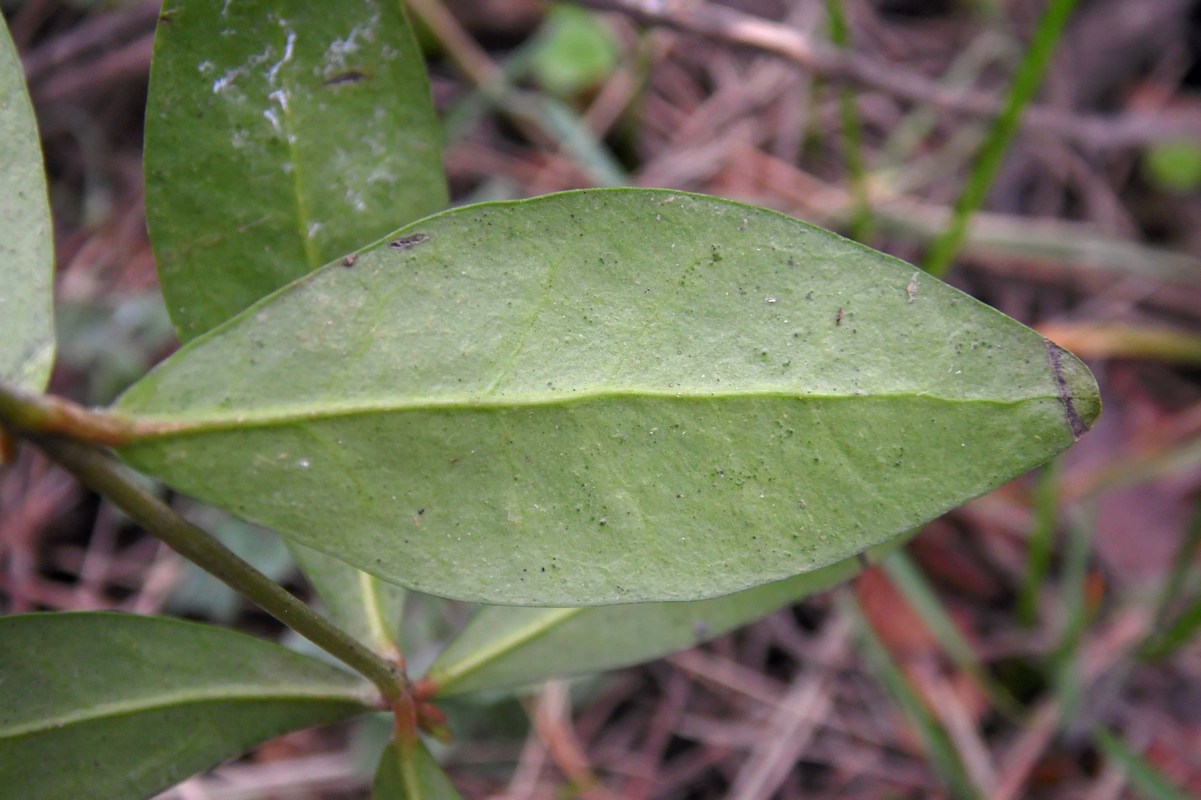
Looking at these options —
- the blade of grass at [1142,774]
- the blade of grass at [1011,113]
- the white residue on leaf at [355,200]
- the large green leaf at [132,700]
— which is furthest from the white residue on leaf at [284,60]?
the blade of grass at [1142,774]

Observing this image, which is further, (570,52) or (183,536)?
(570,52)

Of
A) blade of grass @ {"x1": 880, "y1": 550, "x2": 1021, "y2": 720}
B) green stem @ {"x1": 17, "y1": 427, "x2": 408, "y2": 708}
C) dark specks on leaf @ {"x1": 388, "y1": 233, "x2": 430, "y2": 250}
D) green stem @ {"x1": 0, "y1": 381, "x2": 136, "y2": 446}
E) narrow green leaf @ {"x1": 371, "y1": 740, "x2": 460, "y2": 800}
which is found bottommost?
blade of grass @ {"x1": 880, "y1": 550, "x2": 1021, "y2": 720}

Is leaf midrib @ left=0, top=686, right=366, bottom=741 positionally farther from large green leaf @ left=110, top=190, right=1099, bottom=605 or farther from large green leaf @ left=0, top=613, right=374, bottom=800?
large green leaf @ left=110, top=190, right=1099, bottom=605

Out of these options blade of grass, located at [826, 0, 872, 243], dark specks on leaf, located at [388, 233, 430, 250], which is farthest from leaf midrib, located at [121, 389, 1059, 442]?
blade of grass, located at [826, 0, 872, 243]

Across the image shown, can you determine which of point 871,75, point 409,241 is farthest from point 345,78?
point 871,75

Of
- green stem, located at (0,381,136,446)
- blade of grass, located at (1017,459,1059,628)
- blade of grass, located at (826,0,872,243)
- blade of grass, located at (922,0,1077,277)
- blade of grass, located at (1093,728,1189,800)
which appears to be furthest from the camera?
blade of grass, located at (826,0,872,243)

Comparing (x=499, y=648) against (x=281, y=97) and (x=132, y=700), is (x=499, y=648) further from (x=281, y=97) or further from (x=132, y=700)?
(x=281, y=97)
